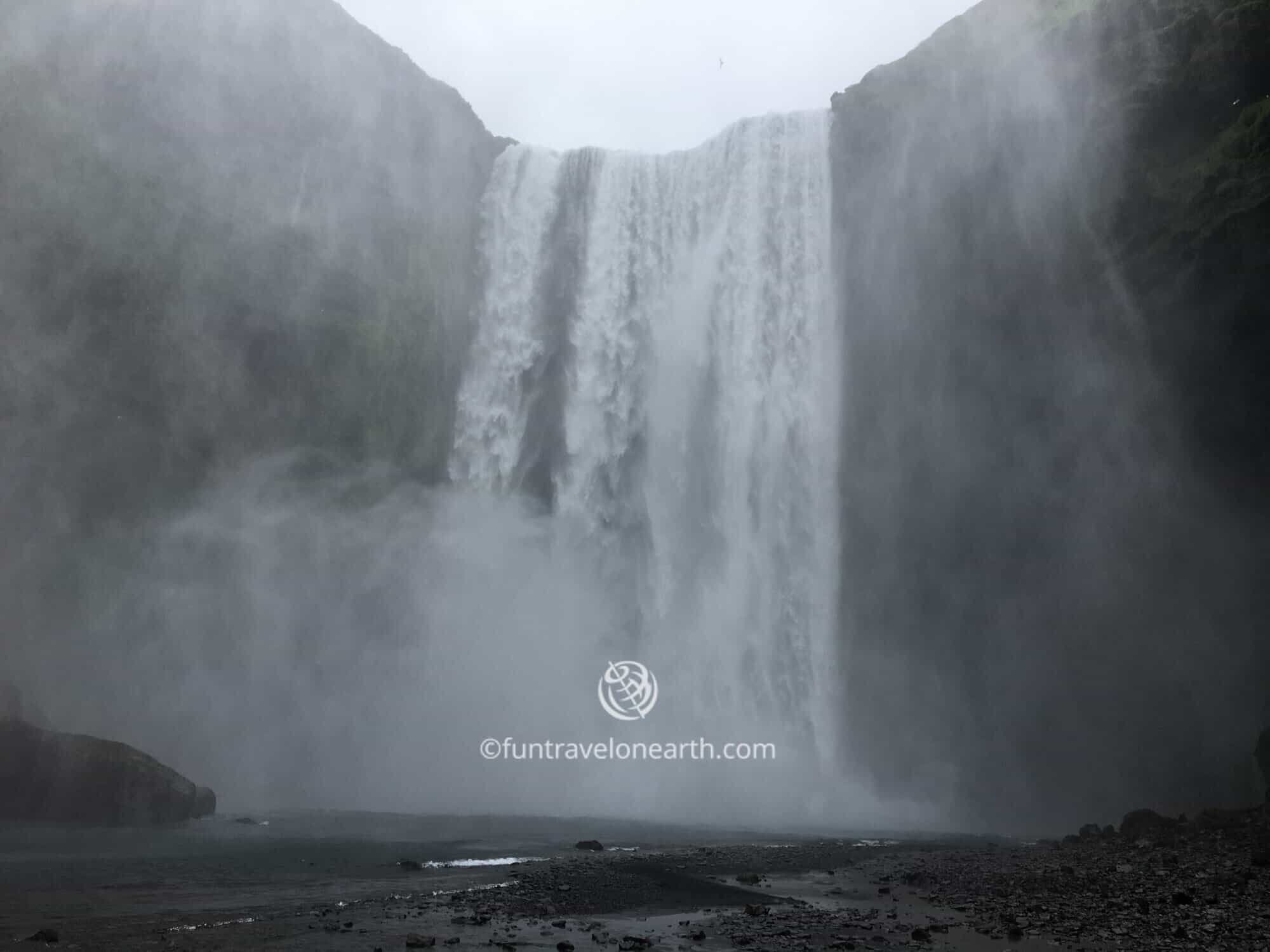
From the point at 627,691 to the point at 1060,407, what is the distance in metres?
15.6

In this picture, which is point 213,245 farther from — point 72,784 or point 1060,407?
point 1060,407

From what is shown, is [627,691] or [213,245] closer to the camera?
[213,245]

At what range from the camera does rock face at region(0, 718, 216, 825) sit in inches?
847

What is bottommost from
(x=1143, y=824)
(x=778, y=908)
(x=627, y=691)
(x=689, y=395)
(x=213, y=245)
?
(x=778, y=908)

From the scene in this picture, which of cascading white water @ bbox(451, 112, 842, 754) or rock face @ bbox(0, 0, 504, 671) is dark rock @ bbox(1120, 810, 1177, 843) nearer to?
cascading white water @ bbox(451, 112, 842, 754)

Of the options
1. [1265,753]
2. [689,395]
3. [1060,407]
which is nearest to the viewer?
[1265,753]

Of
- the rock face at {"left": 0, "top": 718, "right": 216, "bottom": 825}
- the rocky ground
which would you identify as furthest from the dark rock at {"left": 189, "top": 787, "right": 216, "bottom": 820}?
the rocky ground

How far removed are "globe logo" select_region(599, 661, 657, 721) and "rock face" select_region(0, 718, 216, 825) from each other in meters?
13.2

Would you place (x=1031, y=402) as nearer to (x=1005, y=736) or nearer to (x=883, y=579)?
(x=883, y=579)

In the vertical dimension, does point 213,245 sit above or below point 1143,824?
above

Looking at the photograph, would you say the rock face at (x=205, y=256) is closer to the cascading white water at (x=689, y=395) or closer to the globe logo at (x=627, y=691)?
the cascading white water at (x=689, y=395)

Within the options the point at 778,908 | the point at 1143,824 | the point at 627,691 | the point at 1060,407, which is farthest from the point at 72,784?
the point at 1060,407

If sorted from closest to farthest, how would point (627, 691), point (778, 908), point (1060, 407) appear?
point (778, 908)
point (1060, 407)
point (627, 691)

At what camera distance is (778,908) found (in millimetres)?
11094
